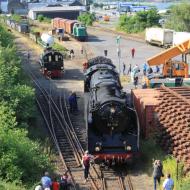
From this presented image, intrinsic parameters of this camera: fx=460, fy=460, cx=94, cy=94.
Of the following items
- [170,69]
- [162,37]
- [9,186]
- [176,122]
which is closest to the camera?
[9,186]

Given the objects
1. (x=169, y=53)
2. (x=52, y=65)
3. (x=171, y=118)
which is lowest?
(x=52, y=65)

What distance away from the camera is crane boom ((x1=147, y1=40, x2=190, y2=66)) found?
2834 centimetres

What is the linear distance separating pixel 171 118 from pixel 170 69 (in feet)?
42.5

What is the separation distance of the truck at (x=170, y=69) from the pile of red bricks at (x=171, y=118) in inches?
242

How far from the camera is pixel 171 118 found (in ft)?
59.8

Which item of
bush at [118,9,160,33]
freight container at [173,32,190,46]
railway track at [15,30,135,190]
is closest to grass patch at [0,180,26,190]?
railway track at [15,30,135,190]

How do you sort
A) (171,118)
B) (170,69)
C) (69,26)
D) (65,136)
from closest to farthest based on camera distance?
(171,118), (65,136), (170,69), (69,26)

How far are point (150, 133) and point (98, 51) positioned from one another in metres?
33.2

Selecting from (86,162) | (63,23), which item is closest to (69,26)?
(63,23)

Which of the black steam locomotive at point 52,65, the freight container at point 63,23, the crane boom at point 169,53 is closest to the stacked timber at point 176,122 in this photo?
the crane boom at point 169,53

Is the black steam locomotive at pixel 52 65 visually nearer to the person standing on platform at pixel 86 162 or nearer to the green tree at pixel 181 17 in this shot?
the person standing on platform at pixel 86 162

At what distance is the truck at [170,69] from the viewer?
90.4ft

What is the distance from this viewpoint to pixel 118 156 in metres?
16.6

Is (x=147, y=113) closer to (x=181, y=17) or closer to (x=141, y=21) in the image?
(x=181, y=17)
